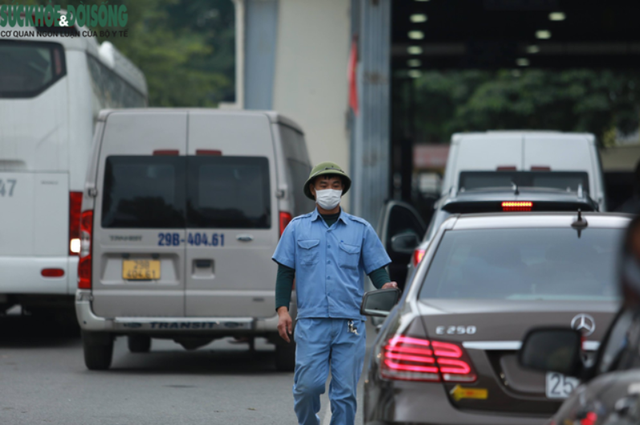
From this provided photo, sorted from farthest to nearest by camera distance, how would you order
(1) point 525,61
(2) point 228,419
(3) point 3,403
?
(1) point 525,61
(3) point 3,403
(2) point 228,419

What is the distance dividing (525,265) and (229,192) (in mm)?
5354

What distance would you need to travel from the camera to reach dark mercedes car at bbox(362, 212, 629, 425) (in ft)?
13.2

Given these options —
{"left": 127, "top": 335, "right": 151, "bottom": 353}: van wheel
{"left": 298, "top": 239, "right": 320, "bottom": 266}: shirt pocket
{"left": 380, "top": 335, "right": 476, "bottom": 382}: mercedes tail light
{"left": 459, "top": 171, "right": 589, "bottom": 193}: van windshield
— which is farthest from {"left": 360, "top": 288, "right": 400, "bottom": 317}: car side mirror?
{"left": 127, "top": 335, "right": 151, "bottom": 353}: van wheel

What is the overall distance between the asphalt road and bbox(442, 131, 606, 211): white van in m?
3.25

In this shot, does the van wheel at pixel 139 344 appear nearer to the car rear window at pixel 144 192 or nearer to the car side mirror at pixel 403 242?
the car rear window at pixel 144 192

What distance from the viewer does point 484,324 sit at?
412cm

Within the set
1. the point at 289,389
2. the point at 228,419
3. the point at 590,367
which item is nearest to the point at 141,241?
the point at 289,389

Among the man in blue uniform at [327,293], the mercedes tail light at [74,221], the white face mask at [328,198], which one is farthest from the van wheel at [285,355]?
the white face mask at [328,198]

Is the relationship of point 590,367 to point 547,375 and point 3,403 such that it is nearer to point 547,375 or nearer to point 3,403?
point 547,375

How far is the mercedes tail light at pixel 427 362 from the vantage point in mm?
4055

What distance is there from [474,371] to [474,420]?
0.61ft

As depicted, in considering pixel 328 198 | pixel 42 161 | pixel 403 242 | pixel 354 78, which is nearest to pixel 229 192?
pixel 403 242

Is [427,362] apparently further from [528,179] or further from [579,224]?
[528,179]

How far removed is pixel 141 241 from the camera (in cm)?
969
